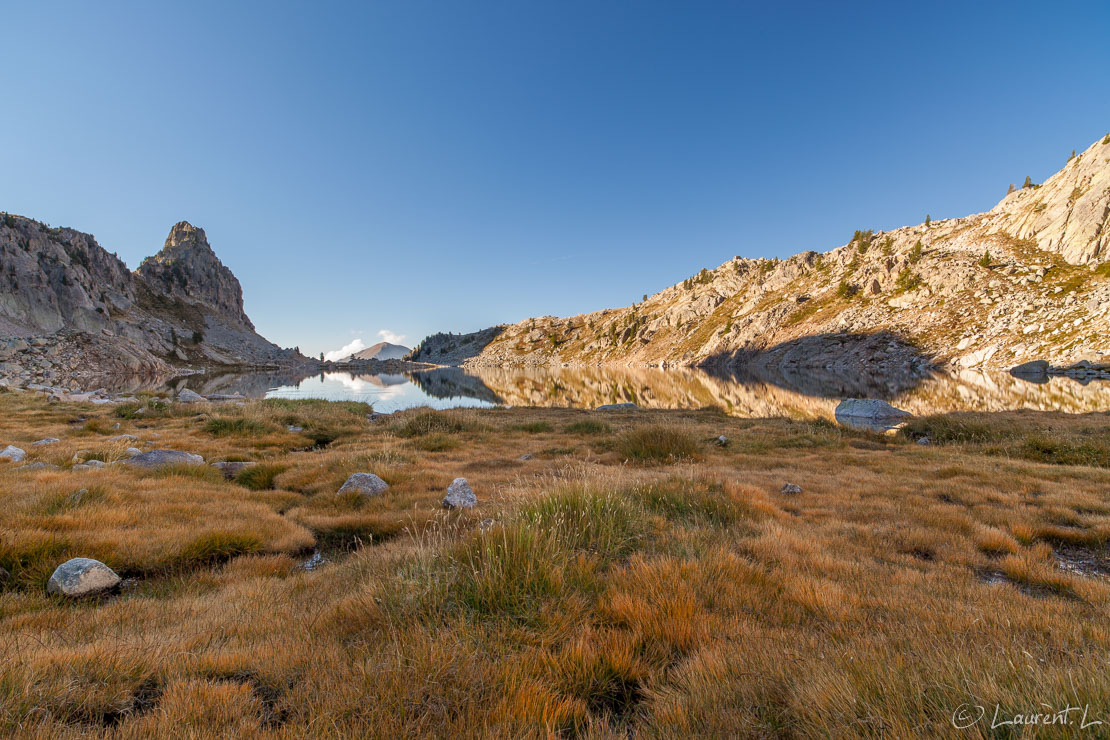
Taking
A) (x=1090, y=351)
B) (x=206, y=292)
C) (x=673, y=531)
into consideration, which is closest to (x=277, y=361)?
(x=206, y=292)

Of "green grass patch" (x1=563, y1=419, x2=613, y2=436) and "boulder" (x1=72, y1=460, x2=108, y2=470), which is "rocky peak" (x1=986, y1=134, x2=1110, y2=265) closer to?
"green grass patch" (x1=563, y1=419, x2=613, y2=436)

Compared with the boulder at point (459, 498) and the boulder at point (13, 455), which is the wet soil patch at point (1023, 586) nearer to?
the boulder at point (459, 498)

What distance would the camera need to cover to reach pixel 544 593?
364cm

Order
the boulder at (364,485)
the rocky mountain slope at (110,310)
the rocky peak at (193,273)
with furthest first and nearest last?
the rocky peak at (193,273) < the rocky mountain slope at (110,310) < the boulder at (364,485)

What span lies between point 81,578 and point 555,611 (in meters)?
4.97

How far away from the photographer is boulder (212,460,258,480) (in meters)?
9.91

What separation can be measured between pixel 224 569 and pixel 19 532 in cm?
230

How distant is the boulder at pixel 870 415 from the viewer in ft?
73.4

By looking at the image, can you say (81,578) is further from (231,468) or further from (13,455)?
(13,455)

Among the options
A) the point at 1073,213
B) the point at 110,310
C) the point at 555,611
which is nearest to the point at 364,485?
the point at 555,611

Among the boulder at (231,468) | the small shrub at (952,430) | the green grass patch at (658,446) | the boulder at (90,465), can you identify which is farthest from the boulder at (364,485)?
the small shrub at (952,430)

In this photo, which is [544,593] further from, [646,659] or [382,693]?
[382,693]

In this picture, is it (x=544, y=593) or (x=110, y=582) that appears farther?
(x=110, y=582)

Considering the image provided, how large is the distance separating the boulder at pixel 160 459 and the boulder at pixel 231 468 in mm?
439
